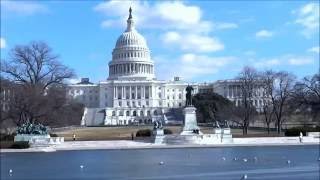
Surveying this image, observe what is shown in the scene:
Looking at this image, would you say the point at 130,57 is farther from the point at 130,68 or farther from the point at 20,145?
the point at 20,145

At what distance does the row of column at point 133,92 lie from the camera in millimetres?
180000

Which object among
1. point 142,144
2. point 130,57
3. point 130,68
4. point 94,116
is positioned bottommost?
point 142,144

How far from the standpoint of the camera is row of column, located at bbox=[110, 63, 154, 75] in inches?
7180

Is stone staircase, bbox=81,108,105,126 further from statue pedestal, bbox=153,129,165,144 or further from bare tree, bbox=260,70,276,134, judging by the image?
statue pedestal, bbox=153,129,165,144

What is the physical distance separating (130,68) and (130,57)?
12.4 ft

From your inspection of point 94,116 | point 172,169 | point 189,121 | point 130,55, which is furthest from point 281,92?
point 130,55

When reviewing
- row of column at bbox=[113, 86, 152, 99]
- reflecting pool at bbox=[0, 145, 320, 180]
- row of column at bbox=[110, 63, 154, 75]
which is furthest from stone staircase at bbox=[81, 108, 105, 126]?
reflecting pool at bbox=[0, 145, 320, 180]

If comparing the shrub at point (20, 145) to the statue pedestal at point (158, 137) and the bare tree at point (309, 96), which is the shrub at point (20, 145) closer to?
the statue pedestal at point (158, 137)

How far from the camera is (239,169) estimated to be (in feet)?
Result: 90.7

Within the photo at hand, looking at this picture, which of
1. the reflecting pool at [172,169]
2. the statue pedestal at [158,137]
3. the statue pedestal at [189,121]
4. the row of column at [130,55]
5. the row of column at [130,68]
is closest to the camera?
the reflecting pool at [172,169]

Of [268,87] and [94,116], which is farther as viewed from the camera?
[94,116]

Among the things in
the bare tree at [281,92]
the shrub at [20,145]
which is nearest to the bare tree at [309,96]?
the bare tree at [281,92]

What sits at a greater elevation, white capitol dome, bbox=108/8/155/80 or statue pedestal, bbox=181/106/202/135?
white capitol dome, bbox=108/8/155/80

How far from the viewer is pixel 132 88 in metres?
180
